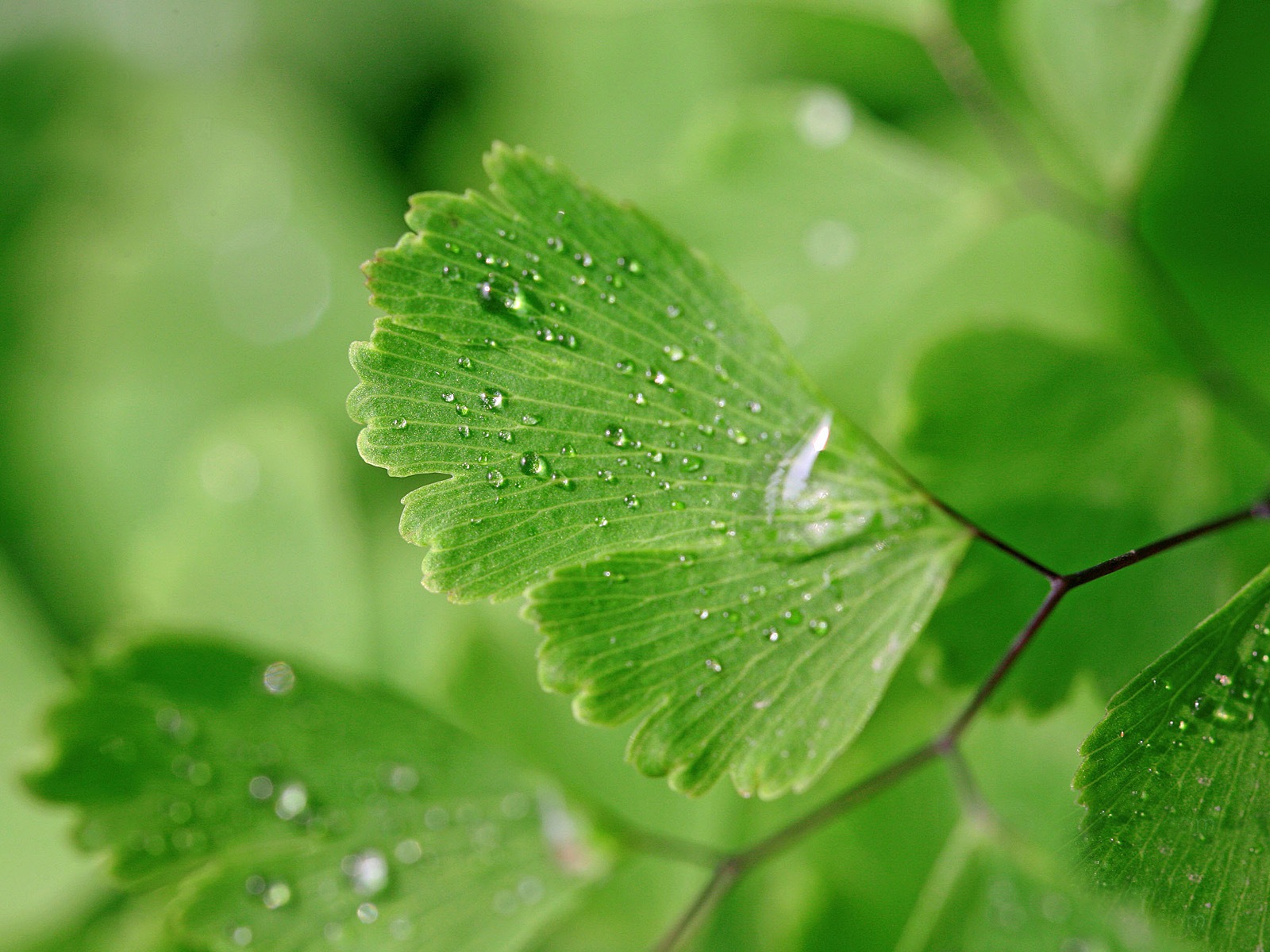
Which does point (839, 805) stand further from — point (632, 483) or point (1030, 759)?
point (632, 483)

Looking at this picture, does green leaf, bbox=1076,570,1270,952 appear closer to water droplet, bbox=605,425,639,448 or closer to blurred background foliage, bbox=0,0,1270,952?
blurred background foliage, bbox=0,0,1270,952

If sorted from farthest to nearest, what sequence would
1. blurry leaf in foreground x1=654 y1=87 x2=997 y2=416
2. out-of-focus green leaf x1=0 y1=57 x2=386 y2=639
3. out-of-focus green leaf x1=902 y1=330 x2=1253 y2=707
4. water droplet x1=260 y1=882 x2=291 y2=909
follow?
out-of-focus green leaf x1=0 y1=57 x2=386 y2=639, blurry leaf in foreground x1=654 y1=87 x2=997 y2=416, water droplet x1=260 y1=882 x2=291 y2=909, out-of-focus green leaf x1=902 y1=330 x2=1253 y2=707

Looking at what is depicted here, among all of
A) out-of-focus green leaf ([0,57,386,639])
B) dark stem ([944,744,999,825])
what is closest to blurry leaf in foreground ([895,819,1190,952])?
dark stem ([944,744,999,825])

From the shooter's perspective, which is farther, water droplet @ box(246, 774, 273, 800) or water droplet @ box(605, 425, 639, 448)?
water droplet @ box(246, 774, 273, 800)

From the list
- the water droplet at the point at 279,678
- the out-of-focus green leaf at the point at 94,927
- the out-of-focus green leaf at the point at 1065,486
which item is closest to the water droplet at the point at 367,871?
the water droplet at the point at 279,678

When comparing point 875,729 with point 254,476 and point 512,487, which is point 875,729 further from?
point 254,476

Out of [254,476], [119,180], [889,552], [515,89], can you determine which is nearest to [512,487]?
[889,552]

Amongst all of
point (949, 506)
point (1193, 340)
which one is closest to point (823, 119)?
point (1193, 340)
